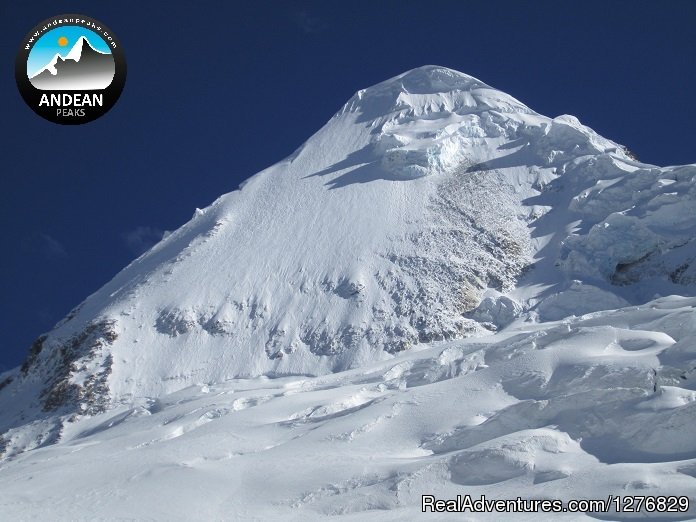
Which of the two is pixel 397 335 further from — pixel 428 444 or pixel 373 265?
pixel 428 444

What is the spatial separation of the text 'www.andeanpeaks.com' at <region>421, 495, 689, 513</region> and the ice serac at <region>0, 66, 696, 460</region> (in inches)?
1010

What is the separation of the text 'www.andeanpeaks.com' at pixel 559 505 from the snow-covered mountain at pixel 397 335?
0.48 m

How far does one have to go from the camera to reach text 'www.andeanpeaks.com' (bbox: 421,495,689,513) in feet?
62.6

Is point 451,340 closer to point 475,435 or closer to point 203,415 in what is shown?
point 203,415

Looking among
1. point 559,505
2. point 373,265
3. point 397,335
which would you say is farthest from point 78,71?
point 373,265

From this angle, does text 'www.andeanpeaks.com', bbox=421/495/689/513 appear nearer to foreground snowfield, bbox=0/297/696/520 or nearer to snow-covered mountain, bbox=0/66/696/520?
foreground snowfield, bbox=0/297/696/520

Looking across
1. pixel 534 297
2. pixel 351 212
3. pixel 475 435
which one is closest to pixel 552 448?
pixel 475 435

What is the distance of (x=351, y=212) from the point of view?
6625 centimetres

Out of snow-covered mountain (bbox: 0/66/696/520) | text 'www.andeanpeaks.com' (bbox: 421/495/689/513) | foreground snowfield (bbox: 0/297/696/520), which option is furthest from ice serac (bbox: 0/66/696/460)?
text 'www.andeanpeaks.com' (bbox: 421/495/689/513)

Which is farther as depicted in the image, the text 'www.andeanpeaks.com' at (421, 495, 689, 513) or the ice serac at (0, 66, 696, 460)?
the ice serac at (0, 66, 696, 460)

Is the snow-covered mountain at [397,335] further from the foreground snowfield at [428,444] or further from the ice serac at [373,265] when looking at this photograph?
the ice serac at [373,265]

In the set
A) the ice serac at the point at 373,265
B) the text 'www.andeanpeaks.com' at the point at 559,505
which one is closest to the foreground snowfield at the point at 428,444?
the text 'www.andeanpeaks.com' at the point at 559,505

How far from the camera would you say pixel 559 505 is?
66.2ft

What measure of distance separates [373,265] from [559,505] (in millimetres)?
38027
